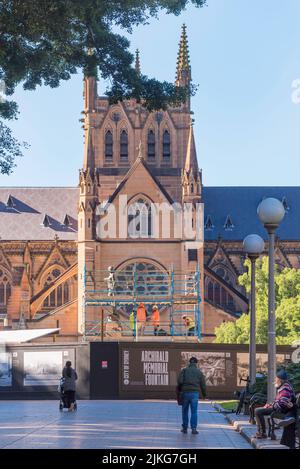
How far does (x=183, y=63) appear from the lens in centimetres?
9444

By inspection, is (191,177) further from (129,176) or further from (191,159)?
(129,176)

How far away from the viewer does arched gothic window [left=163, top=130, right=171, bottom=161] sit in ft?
308

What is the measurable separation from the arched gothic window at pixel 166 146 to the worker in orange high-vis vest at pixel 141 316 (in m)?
24.0

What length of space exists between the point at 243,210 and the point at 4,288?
866 inches

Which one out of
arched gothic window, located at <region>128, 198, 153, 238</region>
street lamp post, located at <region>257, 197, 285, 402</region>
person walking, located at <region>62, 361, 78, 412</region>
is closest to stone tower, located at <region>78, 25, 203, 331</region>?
arched gothic window, located at <region>128, 198, 153, 238</region>

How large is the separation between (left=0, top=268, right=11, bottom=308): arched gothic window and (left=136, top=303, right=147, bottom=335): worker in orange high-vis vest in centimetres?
2597

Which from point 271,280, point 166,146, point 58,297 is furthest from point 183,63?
point 271,280

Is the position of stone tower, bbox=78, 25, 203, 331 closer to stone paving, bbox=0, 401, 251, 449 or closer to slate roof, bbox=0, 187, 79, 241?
slate roof, bbox=0, 187, 79, 241

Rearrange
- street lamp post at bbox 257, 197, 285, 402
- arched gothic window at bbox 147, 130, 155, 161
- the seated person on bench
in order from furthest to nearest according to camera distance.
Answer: arched gothic window at bbox 147, 130, 155, 161 < street lamp post at bbox 257, 197, 285, 402 < the seated person on bench

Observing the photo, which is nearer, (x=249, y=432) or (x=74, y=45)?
(x=249, y=432)

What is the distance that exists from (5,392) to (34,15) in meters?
25.4

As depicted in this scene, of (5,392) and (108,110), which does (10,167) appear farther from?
(108,110)

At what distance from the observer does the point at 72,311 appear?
86000 mm
